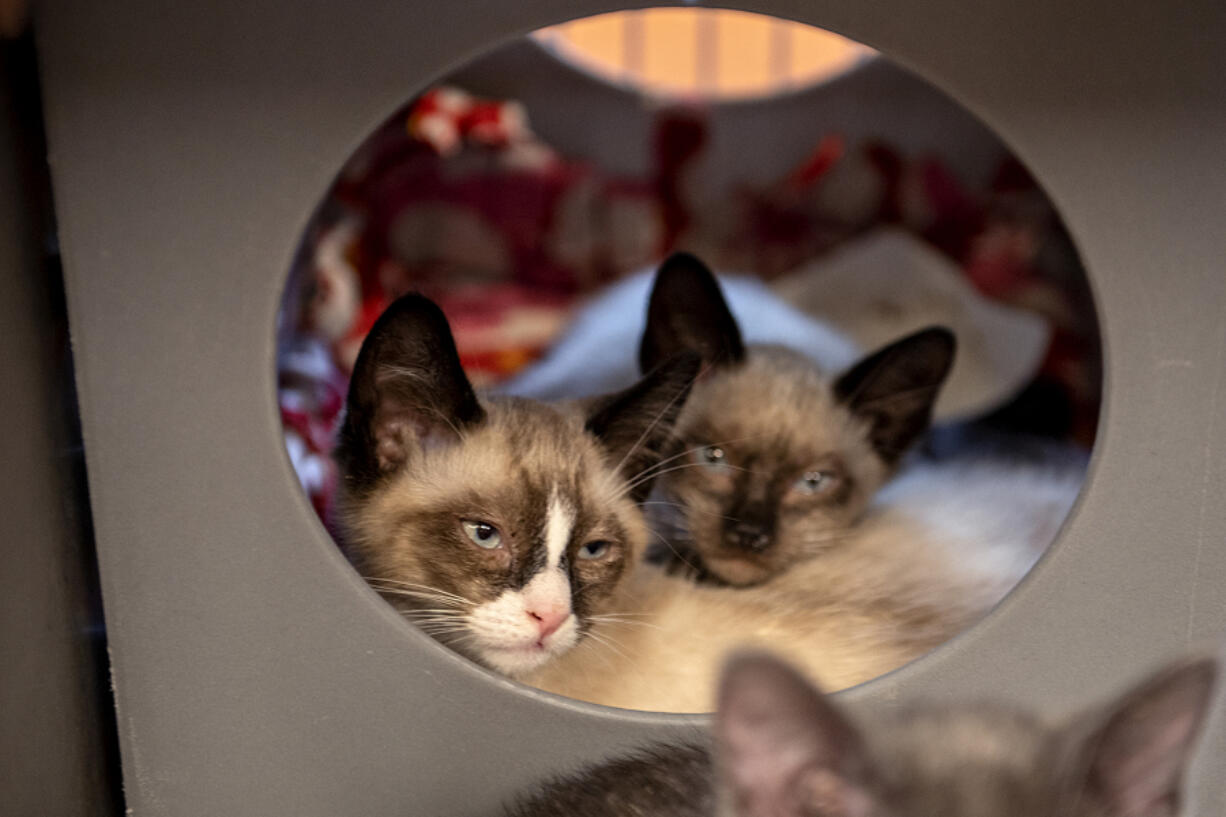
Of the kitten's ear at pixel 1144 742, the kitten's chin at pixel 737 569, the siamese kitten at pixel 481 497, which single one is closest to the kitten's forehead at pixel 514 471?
the siamese kitten at pixel 481 497

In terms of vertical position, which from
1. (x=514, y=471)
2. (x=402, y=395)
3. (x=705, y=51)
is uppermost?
(x=705, y=51)

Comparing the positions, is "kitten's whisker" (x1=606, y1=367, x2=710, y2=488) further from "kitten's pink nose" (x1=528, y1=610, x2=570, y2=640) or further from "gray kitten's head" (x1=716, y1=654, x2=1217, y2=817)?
"gray kitten's head" (x1=716, y1=654, x2=1217, y2=817)

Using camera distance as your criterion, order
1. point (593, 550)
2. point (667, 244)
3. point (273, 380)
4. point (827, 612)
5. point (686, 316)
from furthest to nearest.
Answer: point (667, 244), point (686, 316), point (827, 612), point (593, 550), point (273, 380)

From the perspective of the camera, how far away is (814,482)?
61.8 inches

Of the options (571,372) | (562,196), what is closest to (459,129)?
(562,196)

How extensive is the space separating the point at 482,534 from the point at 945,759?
0.60 m

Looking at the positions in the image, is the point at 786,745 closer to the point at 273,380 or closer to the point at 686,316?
the point at 273,380

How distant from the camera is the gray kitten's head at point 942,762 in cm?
68

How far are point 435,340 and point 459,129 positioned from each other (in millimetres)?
1824

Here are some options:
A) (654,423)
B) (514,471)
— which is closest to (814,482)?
(654,423)

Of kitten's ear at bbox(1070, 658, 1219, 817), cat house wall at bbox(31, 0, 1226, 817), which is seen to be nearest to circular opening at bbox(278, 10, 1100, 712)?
cat house wall at bbox(31, 0, 1226, 817)

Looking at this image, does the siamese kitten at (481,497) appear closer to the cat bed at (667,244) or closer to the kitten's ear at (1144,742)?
the kitten's ear at (1144,742)

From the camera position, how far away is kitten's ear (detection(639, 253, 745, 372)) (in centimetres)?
147

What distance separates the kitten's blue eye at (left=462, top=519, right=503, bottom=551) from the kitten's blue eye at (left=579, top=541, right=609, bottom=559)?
0.11 m
